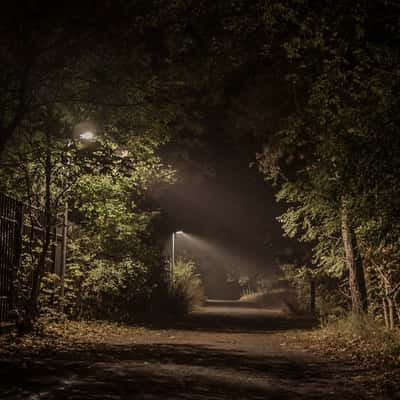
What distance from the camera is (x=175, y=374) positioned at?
940 cm

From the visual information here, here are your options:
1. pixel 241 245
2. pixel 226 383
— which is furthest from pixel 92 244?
pixel 241 245

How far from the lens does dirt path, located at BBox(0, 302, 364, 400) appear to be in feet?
25.5

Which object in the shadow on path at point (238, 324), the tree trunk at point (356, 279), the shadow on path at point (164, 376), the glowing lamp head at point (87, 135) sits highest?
the glowing lamp head at point (87, 135)

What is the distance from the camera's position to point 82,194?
1639cm

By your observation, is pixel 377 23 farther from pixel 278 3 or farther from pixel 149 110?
pixel 149 110

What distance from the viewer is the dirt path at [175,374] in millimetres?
7770

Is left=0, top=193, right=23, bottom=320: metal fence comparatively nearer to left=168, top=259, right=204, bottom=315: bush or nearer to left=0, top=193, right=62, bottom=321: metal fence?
left=0, top=193, right=62, bottom=321: metal fence

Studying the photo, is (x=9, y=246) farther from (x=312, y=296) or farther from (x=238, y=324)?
(x=312, y=296)

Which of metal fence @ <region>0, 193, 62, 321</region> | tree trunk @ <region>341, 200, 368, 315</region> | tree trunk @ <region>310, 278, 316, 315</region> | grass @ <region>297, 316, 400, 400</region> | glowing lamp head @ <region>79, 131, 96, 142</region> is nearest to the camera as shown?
grass @ <region>297, 316, 400, 400</region>

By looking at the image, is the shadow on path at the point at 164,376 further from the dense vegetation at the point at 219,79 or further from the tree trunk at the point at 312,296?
the tree trunk at the point at 312,296

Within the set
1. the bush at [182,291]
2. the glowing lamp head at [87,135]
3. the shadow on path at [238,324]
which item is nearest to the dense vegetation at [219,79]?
the glowing lamp head at [87,135]

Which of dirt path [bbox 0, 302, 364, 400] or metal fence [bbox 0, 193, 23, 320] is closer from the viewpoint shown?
dirt path [bbox 0, 302, 364, 400]

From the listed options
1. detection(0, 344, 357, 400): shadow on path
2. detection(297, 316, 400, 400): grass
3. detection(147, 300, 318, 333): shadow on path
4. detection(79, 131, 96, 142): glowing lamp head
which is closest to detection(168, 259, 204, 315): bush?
detection(147, 300, 318, 333): shadow on path

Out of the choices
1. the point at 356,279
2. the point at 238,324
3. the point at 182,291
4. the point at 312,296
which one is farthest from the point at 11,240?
the point at 312,296
